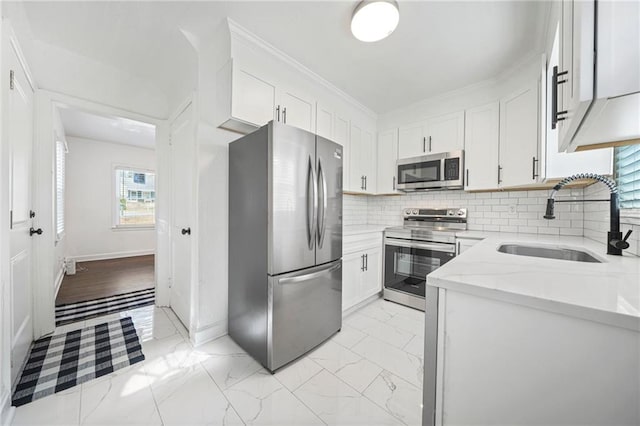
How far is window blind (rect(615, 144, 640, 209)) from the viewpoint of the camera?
1.24m

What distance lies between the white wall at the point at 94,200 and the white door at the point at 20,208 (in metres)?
3.34

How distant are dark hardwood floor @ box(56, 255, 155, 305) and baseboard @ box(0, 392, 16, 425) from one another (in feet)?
6.30

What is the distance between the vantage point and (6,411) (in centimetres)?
123

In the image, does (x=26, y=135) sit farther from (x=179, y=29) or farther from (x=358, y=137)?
(x=358, y=137)

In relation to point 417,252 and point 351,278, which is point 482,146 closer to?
point 417,252

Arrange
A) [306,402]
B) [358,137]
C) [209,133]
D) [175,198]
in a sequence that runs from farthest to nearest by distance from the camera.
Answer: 1. [358,137]
2. [175,198]
3. [209,133]
4. [306,402]

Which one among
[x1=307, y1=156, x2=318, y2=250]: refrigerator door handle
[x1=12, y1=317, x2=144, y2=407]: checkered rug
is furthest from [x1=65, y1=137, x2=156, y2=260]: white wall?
[x1=307, y1=156, x2=318, y2=250]: refrigerator door handle

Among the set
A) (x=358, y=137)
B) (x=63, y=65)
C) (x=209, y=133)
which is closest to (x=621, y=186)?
(x=358, y=137)

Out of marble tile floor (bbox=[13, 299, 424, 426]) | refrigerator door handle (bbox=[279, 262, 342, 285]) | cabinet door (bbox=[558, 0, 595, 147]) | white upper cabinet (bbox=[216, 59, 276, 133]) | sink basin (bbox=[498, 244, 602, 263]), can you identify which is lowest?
marble tile floor (bbox=[13, 299, 424, 426])

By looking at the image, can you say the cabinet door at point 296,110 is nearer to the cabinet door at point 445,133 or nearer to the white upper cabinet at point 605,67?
the cabinet door at point 445,133

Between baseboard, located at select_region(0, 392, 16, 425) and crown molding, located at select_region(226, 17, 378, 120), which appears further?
crown molding, located at select_region(226, 17, 378, 120)

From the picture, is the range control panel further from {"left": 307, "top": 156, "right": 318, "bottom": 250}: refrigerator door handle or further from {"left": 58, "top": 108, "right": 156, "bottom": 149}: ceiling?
{"left": 58, "top": 108, "right": 156, "bottom": 149}: ceiling

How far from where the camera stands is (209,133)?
78.6 inches

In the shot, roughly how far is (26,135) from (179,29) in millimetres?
1426
